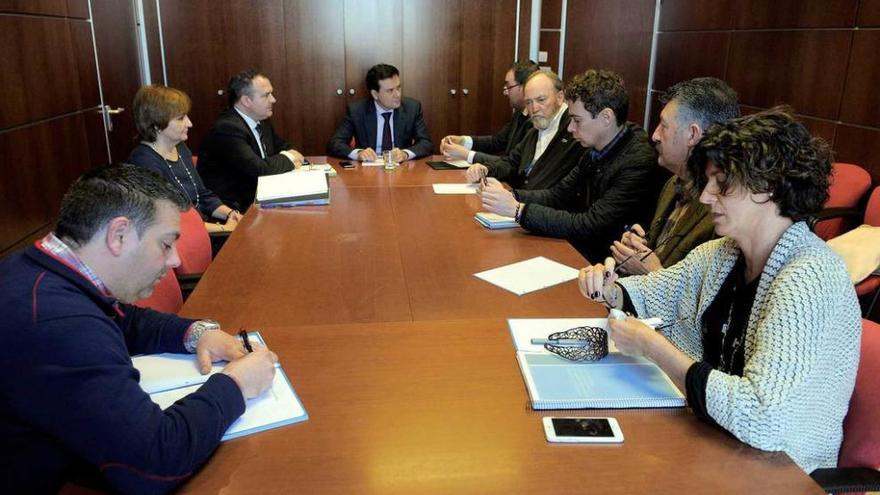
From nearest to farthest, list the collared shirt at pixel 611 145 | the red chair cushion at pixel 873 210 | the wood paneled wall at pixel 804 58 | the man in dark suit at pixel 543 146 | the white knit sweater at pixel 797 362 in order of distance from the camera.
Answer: the white knit sweater at pixel 797 362, the collared shirt at pixel 611 145, the red chair cushion at pixel 873 210, the man in dark suit at pixel 543 146, the wood paneled wall at pixel 804 58

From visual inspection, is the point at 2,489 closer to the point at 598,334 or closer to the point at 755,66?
the point at 598,334

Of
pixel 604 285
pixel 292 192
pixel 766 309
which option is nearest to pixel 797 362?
pixel 766 309

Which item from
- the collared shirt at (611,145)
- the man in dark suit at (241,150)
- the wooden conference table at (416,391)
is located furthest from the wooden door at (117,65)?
the collared shirt at (611,145)

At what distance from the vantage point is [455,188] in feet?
11.3

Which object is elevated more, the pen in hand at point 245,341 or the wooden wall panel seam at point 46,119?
the wooden wall panel seam at point 46,119

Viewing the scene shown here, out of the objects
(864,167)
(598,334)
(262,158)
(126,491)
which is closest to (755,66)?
(864,167)

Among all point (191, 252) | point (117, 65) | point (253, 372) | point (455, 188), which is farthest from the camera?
point (117, 65)

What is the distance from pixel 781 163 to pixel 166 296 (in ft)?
5.81

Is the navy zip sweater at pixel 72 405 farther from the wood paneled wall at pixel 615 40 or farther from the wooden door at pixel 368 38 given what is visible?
the wood paneled wall at pixel 615 40

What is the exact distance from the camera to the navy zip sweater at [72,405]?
1007 millimetres

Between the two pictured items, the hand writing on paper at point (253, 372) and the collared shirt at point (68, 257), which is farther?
the hand writing on paper at point (253, 372)

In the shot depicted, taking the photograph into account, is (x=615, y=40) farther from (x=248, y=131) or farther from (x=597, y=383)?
(x=597, y=383)

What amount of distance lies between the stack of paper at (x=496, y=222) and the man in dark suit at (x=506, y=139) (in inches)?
60.7

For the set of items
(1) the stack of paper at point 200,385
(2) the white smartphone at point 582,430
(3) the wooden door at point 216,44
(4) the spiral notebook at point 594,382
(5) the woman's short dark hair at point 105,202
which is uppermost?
(3) the wooden door at point 216,44
